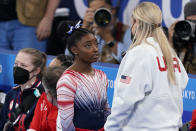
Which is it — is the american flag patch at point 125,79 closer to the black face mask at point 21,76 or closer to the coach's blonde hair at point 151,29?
the coach's blonde hair at point 151,29

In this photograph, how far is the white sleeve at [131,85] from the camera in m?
2.73

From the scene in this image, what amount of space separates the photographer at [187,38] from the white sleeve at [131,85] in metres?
1.77

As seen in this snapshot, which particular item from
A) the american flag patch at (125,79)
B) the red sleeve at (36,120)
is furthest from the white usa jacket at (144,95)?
the red sleeve at (36,120)

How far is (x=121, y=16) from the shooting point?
5.82 metres

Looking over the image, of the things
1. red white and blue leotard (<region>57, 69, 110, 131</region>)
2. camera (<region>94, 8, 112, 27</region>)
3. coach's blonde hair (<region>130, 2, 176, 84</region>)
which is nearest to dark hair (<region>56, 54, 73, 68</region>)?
red white and blue leotard (<region>57, 69, 110, 131</region>)

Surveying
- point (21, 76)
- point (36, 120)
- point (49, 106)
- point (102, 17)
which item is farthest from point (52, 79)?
point (102, 17)

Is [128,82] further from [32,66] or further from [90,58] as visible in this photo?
[32,66]

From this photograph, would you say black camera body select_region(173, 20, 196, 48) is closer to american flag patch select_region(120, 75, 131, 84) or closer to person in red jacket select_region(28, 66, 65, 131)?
person in red jacket select_region(28, 66, 65, 131)

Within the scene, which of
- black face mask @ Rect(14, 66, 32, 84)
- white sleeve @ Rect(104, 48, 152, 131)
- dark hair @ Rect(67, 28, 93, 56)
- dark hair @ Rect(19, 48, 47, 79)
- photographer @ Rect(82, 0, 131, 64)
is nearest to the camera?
white sleeve @ Rect(104, 48, 152, 131)

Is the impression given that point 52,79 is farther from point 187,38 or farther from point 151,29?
point 187,38

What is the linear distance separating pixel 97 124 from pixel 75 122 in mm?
151

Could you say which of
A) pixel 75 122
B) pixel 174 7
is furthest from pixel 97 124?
pixel 174 7

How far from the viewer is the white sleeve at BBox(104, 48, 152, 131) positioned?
2729 millimetres

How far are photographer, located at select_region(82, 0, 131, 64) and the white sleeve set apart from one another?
1928 mm
